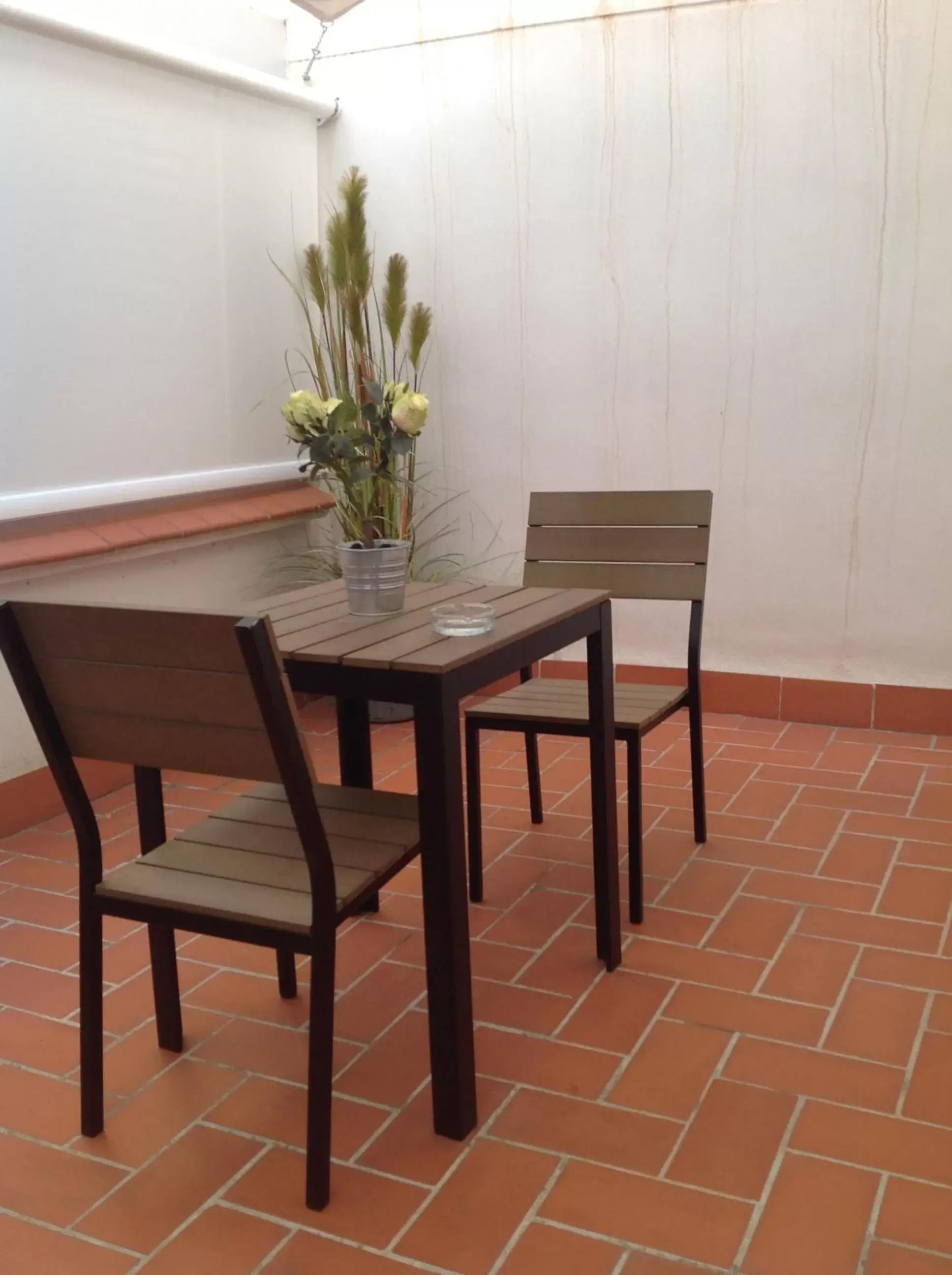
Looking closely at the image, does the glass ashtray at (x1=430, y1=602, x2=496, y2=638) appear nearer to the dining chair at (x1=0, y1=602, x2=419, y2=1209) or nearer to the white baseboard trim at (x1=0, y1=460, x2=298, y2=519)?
the dining chair at (x1=0, y1=602, x2=419, y2=1209)

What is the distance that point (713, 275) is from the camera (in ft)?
14.0

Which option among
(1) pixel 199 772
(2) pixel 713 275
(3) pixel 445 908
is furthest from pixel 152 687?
(2) pixel 713 275

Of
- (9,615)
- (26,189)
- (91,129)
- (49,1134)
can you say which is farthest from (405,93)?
(49,1134)

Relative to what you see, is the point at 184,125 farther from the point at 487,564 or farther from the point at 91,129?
the point at 487,564

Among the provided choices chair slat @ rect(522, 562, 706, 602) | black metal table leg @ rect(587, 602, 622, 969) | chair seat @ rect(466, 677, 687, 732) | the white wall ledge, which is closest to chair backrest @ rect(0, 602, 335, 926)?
black metal table leg @ rect(587, 602, 622, 969)

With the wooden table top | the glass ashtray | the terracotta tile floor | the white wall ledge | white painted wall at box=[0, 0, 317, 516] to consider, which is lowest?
the terracotta tile floor

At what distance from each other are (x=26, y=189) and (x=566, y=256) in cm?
192

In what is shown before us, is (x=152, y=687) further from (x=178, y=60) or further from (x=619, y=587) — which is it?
(x=178, y=60)

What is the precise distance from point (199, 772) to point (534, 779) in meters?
1.74

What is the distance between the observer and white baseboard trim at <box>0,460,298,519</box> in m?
3.45

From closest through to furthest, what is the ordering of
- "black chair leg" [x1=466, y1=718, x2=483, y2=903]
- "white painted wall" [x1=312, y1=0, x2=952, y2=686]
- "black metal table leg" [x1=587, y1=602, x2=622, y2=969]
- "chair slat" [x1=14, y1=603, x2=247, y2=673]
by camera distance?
"chair slat" [x1=14, y1=603, x2=247, y2=673], "black metal table leg" [x1=587, y1=602, x2=622, y2=969], "black chair leg" [x1=466, y1=718, x2=483, y2=903], "white painted wall" [x1=312, y1=0, x2=952, y2=686]

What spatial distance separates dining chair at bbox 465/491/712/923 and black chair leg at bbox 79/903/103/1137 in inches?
42.4

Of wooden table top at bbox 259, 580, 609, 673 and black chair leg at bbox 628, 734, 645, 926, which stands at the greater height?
wooden table top at bbox 259, 580, 609, 673

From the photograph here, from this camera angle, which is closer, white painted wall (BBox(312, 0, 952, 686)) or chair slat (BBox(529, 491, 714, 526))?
chair slat (BBox(529, 491, 714, 526))
